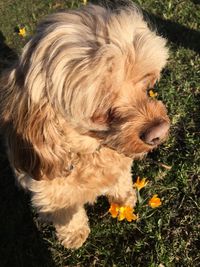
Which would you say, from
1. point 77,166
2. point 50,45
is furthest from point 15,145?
point 50,45

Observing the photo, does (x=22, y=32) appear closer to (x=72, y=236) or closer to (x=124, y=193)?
(x=124, y=193)

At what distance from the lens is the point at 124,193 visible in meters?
3.97

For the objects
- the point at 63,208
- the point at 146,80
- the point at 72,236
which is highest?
the point at 146,80

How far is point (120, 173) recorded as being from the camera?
3.52m

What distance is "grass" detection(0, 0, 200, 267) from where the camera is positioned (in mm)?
3777

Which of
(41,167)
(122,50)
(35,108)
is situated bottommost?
(41,167)

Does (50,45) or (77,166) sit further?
(77,166)

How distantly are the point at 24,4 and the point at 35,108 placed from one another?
4.33 meters

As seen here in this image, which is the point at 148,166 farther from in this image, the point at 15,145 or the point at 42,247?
the point at 15,145

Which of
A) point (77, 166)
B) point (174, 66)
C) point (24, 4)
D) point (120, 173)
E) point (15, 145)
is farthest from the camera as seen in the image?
point (24, 4)

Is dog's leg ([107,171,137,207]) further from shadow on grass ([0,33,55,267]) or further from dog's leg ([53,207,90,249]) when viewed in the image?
shadow on grass ([0,33,55,267])

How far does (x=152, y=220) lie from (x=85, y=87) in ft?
6.14

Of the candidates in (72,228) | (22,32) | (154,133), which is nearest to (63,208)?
(72,228)

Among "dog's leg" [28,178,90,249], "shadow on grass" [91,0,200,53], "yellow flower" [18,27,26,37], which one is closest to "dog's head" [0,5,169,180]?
"dog's leg" [28,178,90,249]
